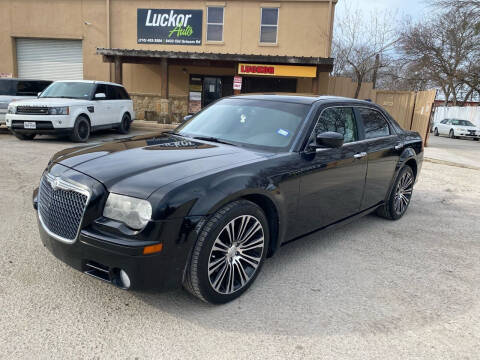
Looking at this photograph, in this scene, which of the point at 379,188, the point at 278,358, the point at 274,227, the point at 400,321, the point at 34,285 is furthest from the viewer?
the point at 379,188

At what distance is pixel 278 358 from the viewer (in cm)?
231

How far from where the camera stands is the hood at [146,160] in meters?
2.51

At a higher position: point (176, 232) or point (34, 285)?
point (176, 232)

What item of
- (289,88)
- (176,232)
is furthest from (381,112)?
(289,88)

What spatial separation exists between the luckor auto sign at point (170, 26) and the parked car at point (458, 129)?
19413mm

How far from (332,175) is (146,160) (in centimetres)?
183

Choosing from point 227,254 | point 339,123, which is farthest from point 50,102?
point 227,254

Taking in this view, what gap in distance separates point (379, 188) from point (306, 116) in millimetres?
1655

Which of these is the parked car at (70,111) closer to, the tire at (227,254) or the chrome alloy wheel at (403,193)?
the chrome alloy wheel at (403,193)

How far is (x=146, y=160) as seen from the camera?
2.88m

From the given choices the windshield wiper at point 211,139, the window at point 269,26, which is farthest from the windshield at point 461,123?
the windshield wiper at point 211,139

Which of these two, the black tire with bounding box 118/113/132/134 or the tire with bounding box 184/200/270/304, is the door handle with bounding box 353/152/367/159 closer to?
the tire with bounding box 184/200/270/304

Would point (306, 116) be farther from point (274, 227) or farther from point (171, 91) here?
point (171, 91)

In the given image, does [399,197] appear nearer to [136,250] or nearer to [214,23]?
[136,250]
